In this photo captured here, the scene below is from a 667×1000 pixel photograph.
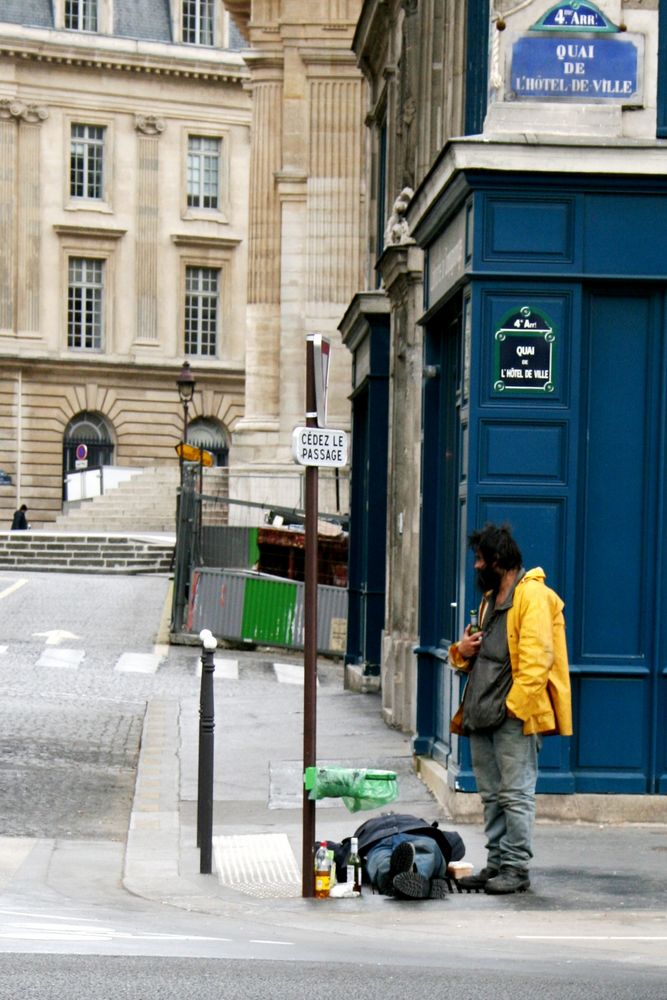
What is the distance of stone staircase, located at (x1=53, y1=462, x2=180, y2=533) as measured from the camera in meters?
66.6

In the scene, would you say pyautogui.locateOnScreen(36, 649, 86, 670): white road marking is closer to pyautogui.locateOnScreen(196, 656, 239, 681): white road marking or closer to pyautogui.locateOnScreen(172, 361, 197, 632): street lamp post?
pyautogui.locateOnScreen(196, 656, 239, 681): white road marking

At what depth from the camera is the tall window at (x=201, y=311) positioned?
74.6 m

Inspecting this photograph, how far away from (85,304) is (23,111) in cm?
721

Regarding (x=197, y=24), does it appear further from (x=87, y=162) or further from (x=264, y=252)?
(x=264, y=252)

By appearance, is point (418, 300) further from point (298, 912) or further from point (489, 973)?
point (489, 973)

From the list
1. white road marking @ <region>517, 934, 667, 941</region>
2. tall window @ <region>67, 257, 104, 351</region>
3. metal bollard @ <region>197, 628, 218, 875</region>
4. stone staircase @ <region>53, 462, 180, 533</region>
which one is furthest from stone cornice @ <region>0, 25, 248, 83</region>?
white road marking @ <region>517, 934, 667, 941</region>

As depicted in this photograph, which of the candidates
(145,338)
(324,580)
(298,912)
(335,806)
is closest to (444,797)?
(335,806)

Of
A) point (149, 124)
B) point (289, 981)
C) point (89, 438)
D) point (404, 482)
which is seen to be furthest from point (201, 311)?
point (289, 981)

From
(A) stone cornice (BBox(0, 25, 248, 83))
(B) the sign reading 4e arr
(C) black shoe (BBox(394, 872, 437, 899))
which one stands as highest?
(A) stone cornice (BBox(0, 25, 248, 83))

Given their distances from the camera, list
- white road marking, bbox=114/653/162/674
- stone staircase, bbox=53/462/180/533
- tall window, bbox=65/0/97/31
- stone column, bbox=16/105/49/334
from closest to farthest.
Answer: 1. white road marking, bbox=114/653/162/674
2. stone staircase, bbox=53/462/180/533
3. stone column, bbox=16/105/49/334
4. tall window, bbox=65/0/97/31

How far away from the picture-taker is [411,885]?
927 cm

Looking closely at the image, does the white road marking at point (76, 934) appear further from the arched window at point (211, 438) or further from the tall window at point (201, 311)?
the tall window at point (201, 311)

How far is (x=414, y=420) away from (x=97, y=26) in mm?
58834

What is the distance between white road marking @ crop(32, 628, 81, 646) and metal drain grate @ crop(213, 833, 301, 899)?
16.3 meters
